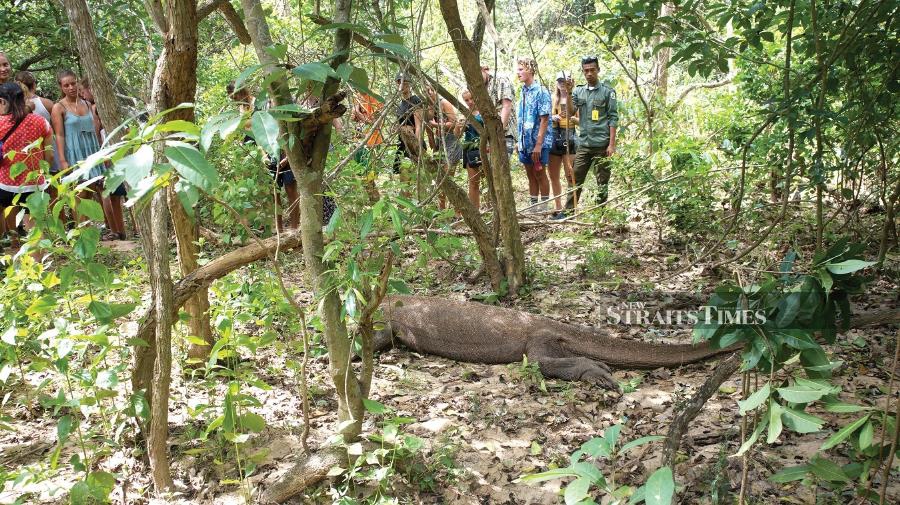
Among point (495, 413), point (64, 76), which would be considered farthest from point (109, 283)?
point (64, 76)

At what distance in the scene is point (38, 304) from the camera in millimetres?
2498

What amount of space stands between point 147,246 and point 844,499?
279 cm

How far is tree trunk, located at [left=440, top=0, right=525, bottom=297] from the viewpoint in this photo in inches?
168

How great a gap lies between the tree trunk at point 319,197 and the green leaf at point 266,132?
0.63m

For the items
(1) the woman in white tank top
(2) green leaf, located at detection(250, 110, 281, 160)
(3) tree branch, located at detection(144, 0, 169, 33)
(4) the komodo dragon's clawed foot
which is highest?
(1) the woman in white tank top

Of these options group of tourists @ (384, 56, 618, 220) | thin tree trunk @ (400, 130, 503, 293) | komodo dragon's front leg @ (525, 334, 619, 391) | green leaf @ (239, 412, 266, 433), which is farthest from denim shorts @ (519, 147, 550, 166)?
green leaf @ (239, 412, 266, 433)

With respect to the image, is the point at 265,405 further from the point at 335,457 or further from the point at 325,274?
the point at 325,274

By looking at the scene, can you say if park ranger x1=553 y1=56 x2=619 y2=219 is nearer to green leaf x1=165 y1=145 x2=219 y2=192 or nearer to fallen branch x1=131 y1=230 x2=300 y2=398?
fallen branch x1=131 y1=230 x2=300 y2=398

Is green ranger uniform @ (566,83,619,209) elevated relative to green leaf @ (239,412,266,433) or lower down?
elevated

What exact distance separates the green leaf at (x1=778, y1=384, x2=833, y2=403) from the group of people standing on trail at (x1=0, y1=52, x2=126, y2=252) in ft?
16.6

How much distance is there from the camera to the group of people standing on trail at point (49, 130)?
5.62 m

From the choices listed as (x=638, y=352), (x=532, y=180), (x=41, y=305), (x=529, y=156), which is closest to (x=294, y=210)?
(x=529, y=156)

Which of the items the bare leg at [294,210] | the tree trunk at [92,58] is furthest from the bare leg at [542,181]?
the tree trunk at [92,58]

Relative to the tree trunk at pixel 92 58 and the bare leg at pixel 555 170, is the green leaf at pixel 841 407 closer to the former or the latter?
the tree trunk at pixel 92 58
